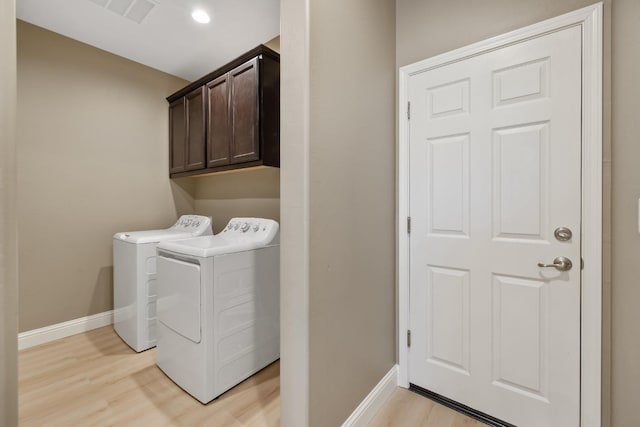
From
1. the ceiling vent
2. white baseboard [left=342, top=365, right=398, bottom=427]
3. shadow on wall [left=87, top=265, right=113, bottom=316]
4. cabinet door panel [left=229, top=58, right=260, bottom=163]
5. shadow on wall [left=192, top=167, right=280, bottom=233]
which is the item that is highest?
the ceiling vent

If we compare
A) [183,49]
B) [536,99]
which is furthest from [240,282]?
[183,49]

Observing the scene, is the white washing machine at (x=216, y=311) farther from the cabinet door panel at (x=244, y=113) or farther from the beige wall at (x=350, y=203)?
the beige wall at (x=350, y=203)

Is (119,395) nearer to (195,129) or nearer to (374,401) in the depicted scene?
(374,401)

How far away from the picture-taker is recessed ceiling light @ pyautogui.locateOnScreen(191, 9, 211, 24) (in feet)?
6.93

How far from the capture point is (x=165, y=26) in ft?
7.48

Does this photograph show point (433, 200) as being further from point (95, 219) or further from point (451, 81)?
point (95, 219)

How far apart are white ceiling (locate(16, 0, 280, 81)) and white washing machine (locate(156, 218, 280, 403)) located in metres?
1.63

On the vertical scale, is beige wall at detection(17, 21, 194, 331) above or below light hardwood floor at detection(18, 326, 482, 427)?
above

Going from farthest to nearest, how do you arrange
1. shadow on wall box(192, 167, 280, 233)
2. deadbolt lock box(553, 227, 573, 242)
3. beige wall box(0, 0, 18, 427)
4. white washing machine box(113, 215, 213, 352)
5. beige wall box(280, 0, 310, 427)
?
1. shadow on wall box(192, 167, 280, 233)
2. white washing machine box(113, 215, 213, 352)
3. deadbolt lock box(553, 227, 573, 242)
4. beige wall box(280, 0, 310, 427)
5. beige wall box(0, 0, 18, 427)

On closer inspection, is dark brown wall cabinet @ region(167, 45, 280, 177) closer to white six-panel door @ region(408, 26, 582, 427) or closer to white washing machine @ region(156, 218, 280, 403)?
white washing machine @ region(156, 218, 280, 403)

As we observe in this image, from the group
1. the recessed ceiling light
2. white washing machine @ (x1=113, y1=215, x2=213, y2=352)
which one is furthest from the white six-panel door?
white washing machine @ (x1=113, y1=215, x2=213, y2=352)

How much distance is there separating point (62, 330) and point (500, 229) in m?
3.45

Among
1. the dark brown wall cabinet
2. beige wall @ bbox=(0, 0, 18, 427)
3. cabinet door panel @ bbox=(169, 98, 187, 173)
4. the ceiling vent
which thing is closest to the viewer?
beige wall @ bbox=(0, 0, 18, 427)

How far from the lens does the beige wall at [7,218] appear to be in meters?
0.64
